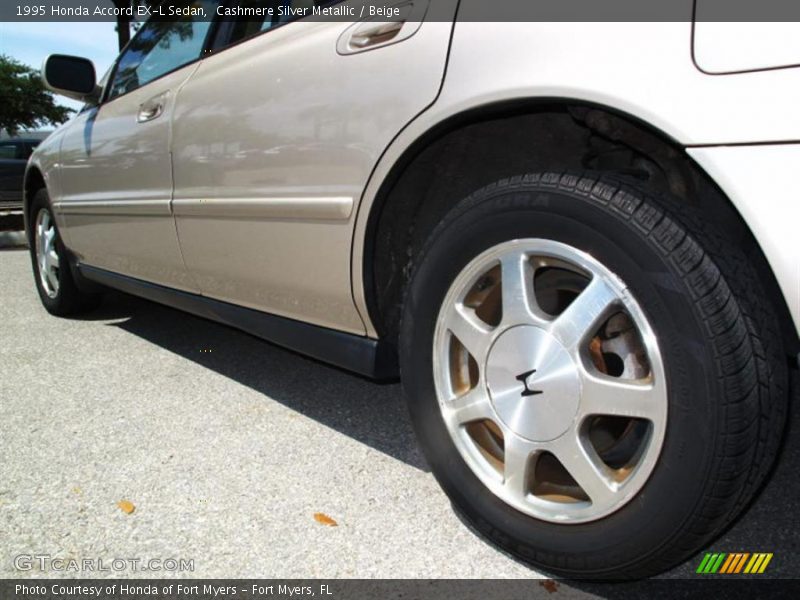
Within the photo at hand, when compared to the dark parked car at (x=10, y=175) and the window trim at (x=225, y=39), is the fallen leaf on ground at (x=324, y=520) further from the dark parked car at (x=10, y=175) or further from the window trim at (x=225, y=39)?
the dark parked car at (x=10, y=175)

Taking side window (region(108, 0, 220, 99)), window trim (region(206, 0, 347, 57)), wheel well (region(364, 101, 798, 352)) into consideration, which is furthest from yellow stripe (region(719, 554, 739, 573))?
side window (region(108, 0, 220, 99))

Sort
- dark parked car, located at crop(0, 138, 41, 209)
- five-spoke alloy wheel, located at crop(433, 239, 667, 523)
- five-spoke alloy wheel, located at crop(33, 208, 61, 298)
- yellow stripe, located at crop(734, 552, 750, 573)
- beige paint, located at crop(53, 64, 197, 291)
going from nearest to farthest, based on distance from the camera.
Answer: five-spoke alloy wheel, located at crop(433, 239, 667, 523), yellow stripe, located at crop(734, 552, 750, 573), beige paint, located at crop(53, 64, 197, 291), five-spoke alloy wheel, located at crop(33, 208, 61, 298), dark parked car, located at crop(0, 138, 41, 209)

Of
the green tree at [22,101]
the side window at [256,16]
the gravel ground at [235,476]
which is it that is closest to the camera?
the gravel ground at [235,476]

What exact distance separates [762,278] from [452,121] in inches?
29.2

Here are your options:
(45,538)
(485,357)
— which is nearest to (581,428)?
(485,357)

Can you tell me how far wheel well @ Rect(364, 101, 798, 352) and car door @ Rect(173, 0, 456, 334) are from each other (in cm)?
8

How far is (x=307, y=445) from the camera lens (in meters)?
2.27

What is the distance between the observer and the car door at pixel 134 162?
268 centimetres

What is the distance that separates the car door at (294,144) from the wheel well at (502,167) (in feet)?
0.26

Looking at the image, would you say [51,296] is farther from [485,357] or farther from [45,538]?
[485,357]

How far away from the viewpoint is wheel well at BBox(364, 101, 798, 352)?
147cm

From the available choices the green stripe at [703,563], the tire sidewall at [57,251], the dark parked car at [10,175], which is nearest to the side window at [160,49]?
the tire sidewall at [57,251]

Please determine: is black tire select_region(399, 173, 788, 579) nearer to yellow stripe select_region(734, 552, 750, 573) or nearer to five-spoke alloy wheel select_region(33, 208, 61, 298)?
yellow stripe select_region(734, 552, 750, 573)

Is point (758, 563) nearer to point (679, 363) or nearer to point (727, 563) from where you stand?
point (727, 563)
